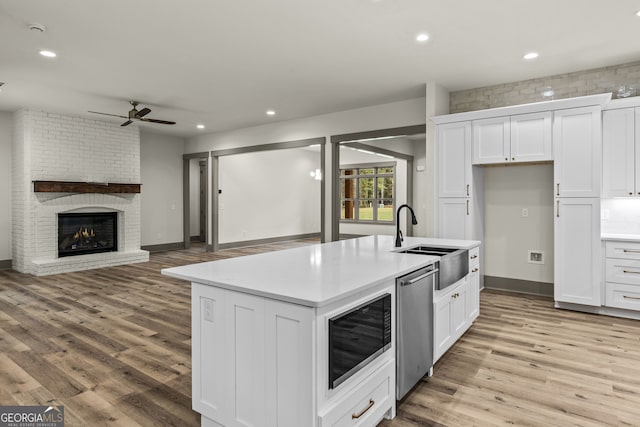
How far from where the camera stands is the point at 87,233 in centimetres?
735

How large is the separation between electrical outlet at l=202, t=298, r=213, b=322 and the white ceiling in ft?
8.03

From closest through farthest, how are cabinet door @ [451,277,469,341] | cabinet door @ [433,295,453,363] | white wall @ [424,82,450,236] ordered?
cabinet door @ [433,295,453,363] < cabinet door @ [451,277,469,341] < white wall @ [424,82,450,236]

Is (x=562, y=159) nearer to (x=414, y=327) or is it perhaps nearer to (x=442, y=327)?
(x=442, y=327)

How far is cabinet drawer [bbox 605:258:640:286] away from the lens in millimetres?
4000

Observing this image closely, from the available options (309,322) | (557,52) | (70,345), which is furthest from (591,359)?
(70,345)

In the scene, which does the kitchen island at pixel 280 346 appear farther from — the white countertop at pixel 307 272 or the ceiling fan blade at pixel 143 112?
the ceiling fan blade at pixel 143 112

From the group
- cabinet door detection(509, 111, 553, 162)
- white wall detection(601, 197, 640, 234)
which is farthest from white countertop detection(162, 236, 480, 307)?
white wall detection(601, 197, 640, 234)

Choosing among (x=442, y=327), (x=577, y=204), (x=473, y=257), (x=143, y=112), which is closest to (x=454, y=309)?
(x=442, y=327)

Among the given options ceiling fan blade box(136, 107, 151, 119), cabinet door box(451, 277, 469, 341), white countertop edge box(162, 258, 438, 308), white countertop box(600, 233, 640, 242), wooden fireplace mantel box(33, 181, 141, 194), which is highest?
ceiling fan blade box(136, 107, 151, 119)

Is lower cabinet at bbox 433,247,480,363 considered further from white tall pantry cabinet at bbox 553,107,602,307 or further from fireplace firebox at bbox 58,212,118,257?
fireplace firebox at bbox 58,212,118,257

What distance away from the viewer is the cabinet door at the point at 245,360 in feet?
5.82

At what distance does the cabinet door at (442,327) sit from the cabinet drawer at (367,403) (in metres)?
0.65

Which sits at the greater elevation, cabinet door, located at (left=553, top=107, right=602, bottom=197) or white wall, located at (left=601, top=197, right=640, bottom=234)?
cabinet door, located at (left=553, top=107, right=602, bottom=197)

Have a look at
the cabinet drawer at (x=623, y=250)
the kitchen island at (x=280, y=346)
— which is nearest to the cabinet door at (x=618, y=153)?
the cabinet drawer at (x=623, y=250)
